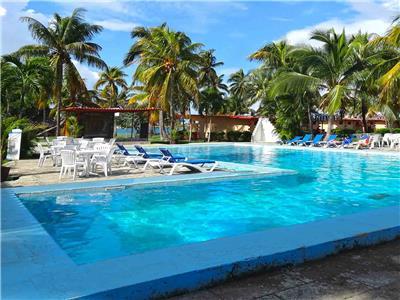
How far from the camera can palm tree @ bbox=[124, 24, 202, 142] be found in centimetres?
2833

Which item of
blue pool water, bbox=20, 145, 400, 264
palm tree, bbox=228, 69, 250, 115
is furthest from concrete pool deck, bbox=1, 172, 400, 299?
palm tree, bbox=228, 69, 250, 115

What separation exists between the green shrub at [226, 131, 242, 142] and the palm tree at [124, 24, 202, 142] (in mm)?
6357

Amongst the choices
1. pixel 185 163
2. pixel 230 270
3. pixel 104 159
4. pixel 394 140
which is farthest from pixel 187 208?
pixel 394 140

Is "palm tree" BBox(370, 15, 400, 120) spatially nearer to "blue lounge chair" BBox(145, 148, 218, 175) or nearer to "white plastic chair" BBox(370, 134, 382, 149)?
Answer: "white plastic chair" BBox(370, 134, 382, 149)

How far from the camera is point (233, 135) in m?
34.5

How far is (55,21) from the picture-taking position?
2741 cm

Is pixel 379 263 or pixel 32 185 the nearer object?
pixel 379 263

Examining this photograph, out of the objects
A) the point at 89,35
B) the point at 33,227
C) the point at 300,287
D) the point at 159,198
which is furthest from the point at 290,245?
the point at 89,35

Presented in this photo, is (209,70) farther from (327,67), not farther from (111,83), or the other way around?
(327,67)

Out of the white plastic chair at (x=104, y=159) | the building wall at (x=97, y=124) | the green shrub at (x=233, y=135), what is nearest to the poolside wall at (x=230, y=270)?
the white plastic chair at (x=104, y=159)

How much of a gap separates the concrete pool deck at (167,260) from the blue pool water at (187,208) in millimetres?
1302

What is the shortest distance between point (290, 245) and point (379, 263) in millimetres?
844

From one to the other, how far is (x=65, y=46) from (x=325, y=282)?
2701 centimetres

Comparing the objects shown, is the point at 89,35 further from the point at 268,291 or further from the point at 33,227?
the point at 268,291
